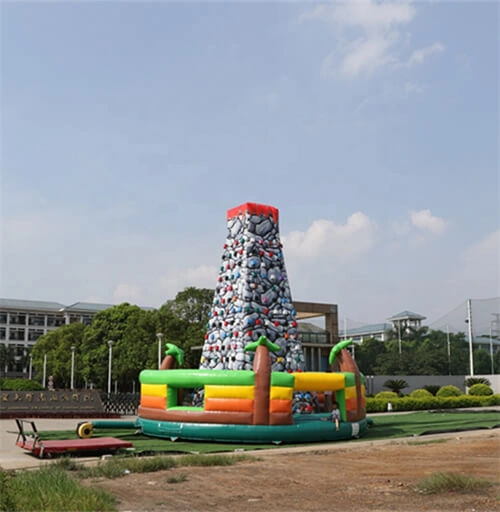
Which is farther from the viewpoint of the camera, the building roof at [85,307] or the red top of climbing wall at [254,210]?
the building roof at [85,307]

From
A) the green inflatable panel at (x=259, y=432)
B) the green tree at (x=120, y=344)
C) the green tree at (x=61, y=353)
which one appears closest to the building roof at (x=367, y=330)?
the green tree at (x=61, y=353)

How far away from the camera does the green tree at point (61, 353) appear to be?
54275mm

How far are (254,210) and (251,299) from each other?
2794mm

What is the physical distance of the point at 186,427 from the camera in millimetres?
14922

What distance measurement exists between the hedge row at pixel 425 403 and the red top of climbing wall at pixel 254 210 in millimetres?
13329

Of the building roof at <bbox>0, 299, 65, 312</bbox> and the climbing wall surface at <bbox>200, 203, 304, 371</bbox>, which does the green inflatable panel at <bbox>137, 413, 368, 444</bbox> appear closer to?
the climbing wall surface at <bbox>200, 203, 304, 371</bbox>

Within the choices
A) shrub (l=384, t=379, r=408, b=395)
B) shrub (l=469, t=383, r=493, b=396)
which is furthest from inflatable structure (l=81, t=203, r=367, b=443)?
shrub (l=469, t=383, r=493, b=396)

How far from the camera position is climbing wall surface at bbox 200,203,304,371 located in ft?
56.7

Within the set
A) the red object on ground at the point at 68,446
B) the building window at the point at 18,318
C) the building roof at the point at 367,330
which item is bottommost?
the red object on ground at the point at 68,446

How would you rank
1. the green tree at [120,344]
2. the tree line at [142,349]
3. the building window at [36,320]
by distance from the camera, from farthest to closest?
the building window at [36,320] → the green tree at [120,344] → the tree line at [142,349]

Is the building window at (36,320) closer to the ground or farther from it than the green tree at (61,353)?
farther from it

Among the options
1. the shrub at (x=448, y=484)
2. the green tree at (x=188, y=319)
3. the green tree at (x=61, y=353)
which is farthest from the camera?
the green tree at (x=61, y=353)

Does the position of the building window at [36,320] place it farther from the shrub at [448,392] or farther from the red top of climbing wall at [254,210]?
the red top of climbing wall at [254,210]

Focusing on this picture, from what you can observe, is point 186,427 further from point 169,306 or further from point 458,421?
point 169,306
